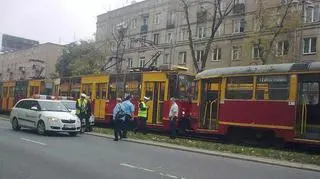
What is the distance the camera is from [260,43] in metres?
38.4

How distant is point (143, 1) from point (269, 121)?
Result: 157ft

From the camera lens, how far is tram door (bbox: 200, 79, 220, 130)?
21547 millimetres

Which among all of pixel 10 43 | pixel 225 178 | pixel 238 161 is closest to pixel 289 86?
pixel 238 161

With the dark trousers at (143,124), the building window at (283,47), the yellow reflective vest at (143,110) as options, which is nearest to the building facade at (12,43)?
the building window at (283,47)

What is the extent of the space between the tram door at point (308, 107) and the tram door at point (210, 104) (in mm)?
4145

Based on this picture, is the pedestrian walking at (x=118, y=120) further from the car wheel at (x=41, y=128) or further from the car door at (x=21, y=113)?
the car door at (x=21, y=113)

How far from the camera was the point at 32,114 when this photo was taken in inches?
885

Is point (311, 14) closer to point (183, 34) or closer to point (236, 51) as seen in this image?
point (236, 51)

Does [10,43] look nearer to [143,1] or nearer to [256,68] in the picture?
[143,1]

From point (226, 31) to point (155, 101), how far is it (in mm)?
28740

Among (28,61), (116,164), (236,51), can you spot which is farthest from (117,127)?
(28,61)

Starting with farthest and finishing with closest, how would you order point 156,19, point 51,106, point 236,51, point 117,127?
point 156,19
point 236,51
point 51,106
point 117,127

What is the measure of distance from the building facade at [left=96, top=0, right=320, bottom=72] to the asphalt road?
64.6 ft

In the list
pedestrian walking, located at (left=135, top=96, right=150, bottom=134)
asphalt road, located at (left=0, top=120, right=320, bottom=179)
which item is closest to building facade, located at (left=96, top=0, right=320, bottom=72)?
pedestrian walking, located at (left=135, top=96, right=150, bottom=134)
